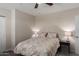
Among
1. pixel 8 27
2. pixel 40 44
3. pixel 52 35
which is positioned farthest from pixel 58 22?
pixel 8 27

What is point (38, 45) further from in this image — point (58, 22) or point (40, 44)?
point (58, 22)

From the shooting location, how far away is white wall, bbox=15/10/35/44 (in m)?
1.53

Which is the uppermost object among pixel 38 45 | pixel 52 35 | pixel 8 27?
pixel 8 27

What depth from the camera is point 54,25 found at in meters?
1.63

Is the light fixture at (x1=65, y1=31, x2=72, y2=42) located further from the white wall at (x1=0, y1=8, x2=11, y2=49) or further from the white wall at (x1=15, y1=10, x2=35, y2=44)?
the white wall at (x1=0, y1=8, x2=11, y2=49)

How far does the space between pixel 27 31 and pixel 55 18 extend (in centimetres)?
52

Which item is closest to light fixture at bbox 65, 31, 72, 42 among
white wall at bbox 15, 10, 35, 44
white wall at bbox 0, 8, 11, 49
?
white wall at bbox 15, 10, 35, 44

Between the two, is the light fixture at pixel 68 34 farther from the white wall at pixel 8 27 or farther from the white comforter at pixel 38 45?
the white wall at pixel 8 27

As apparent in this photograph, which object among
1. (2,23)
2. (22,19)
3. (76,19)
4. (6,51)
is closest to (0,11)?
(2,23)

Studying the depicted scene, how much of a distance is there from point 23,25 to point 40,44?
417 mm

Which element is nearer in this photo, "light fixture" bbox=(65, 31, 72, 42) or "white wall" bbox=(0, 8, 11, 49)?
"white wall" bbox=(0, 8, 11, 49)

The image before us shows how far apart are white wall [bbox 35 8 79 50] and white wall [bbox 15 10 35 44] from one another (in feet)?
0.38

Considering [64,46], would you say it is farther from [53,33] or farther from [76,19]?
[76,19]

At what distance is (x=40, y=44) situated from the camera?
5.26 feet
